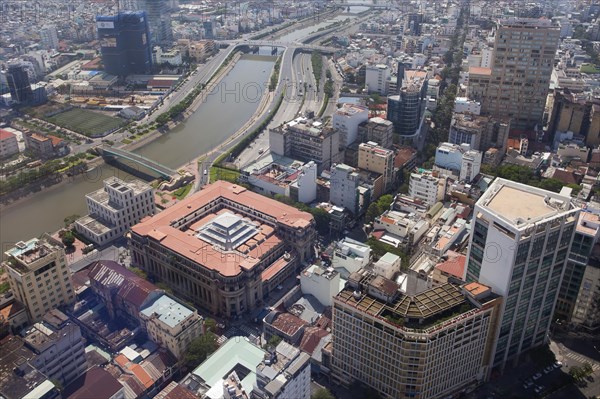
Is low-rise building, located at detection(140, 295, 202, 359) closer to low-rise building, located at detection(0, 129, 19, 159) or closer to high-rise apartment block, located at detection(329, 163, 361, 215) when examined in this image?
high-rise apartment block, located at detection(329, 163, 361, 215)

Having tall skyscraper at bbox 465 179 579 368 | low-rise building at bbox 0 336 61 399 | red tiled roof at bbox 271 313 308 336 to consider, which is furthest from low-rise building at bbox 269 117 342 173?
low-rise building at bbox 0 336 61 399

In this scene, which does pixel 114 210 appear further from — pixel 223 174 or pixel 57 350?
pixel 57 350

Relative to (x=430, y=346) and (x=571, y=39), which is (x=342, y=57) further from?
(x=430, y=346)

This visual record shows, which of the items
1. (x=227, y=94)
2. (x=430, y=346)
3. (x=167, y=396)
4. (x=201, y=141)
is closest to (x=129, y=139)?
(x=201, y=141)

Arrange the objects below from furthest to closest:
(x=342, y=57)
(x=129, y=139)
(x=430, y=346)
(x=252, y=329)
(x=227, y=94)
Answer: (x=342, y=57)
(x=227, y=94)
(x=129, y=139)
(x=252, y=329)
(x=430, y=346)

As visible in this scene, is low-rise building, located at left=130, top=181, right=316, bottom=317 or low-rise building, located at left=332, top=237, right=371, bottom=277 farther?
low-rise building, located at left=332, top=237, right=371, bottom=277

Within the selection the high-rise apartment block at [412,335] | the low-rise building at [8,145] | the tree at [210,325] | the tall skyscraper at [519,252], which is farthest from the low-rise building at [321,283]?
the low-rise building at [8,145]

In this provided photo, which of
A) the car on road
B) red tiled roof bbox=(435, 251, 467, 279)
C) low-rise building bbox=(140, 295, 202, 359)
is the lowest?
the car on road
